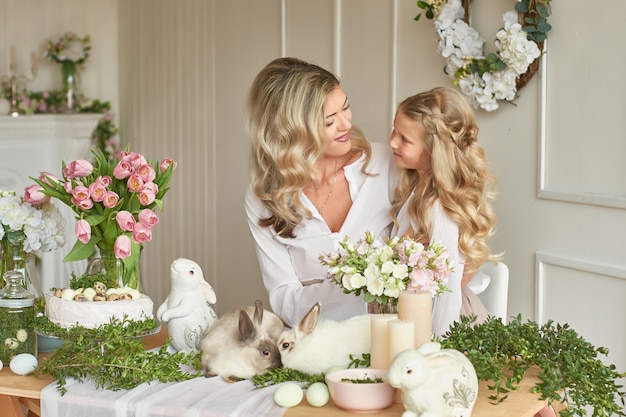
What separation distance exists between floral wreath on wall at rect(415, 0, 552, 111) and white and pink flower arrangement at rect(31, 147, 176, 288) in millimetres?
1310

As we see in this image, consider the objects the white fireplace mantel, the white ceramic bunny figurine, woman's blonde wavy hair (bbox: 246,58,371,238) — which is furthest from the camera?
the white fireplace mantel

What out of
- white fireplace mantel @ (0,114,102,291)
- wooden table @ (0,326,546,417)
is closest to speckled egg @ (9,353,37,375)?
wooden table @ (0,326,546,417)

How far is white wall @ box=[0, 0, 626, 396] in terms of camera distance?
304 cm

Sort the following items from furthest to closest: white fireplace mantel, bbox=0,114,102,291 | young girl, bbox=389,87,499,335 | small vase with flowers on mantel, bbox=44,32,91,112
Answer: small vase with flowers on mantel, bbox=44,32,91,112, white fireplace mantel, bbox=0,114,102,291, young girl, bbox=389,87,499,335

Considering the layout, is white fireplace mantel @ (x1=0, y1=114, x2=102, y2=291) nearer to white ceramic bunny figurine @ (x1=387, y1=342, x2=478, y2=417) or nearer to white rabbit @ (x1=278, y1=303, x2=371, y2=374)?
white rabbit @ (x1=278, y1=303, x2=371, y2=374)

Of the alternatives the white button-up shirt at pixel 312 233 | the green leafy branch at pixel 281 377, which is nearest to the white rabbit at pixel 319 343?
the green leafy branch at pixel 281 377

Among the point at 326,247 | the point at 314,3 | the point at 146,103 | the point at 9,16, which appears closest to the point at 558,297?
the point at 326,247

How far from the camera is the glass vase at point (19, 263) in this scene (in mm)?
2469

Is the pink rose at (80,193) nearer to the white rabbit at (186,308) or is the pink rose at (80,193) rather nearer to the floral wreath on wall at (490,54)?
the white rabbit at (186,308)

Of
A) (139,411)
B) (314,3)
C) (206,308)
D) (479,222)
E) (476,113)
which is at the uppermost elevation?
(314,3)

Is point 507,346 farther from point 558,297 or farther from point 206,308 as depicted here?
point 558,297

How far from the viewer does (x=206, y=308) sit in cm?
228

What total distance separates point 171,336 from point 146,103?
325 cm

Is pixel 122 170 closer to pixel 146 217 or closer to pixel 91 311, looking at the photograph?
pixel 146 217
